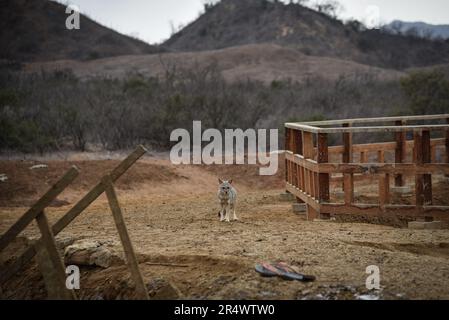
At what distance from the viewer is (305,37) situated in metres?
68.4

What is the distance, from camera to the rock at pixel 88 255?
25.6 ft

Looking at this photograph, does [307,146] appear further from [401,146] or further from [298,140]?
[401,146]

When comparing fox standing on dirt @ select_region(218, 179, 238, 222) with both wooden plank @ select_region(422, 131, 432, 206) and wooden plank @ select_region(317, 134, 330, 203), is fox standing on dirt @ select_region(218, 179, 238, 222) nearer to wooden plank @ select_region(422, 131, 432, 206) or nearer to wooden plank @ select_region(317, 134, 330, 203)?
wooden plank @ select_region(317, 134, 330, 203)

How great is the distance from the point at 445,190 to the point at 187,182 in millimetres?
7005

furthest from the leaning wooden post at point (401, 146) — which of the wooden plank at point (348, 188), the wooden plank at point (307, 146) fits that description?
the wooden plank at point (348, 188)

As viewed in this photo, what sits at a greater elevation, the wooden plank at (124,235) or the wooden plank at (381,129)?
the wooden plank at (381,129)

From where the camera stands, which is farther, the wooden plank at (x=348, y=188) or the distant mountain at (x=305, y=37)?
the distant mountain at (x=305, y=37)

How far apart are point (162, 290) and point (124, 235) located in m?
0.77

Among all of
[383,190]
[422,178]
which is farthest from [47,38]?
[422,178]

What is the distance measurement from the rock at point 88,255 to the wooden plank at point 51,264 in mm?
1294

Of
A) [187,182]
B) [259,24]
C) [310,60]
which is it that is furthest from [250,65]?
[187,182]

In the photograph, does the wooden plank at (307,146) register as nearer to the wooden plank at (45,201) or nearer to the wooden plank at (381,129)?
the wooden plank at (381,129)

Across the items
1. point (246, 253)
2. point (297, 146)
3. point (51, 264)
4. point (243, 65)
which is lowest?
point (246, 253)

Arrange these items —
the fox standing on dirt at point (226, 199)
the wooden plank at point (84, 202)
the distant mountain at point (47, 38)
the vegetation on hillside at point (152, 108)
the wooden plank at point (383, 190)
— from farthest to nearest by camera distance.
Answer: the distant mountain at point (47, 38), the vegetation on hillside at point (152, 108), the fox standing on dirt at point (226, 199), the wooden plank at point (383, 190), the wooden plank at point (84, 202)
